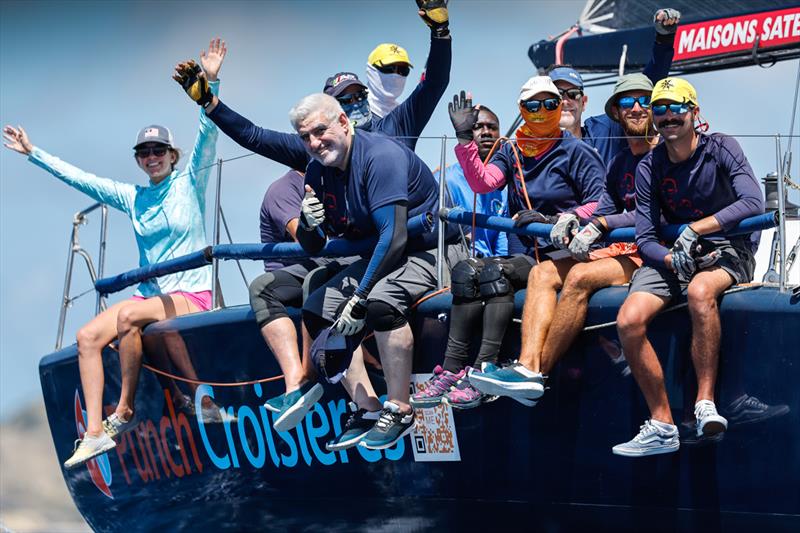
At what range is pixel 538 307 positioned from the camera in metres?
5.67

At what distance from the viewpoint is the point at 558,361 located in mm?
5906

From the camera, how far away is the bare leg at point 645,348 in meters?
5.42

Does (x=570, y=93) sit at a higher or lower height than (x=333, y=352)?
higher

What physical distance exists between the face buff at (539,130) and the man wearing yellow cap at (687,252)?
1.98 feet

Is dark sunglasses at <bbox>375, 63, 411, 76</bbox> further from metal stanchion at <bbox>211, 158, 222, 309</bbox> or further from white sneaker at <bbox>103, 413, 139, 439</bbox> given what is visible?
white sneaker at <bbox>103, 413, 139, 439</bbox>

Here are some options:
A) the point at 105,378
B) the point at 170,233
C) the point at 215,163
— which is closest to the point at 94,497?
the point at 105,378

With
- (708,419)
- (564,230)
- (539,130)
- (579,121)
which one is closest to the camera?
(708,419)

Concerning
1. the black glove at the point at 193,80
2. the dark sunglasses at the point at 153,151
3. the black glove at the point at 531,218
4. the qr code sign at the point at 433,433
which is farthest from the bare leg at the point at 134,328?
the black glove at the point at 531,218

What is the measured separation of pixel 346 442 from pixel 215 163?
1848 millimetres

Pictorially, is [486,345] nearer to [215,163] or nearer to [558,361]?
[558,361]

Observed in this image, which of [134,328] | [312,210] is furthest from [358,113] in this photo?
[134,328]

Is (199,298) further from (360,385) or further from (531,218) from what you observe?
(531,218)

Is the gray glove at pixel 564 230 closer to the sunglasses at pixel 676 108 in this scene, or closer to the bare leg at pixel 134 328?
the sunglasses at pixel 676 108

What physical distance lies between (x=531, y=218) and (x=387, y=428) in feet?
3.46
